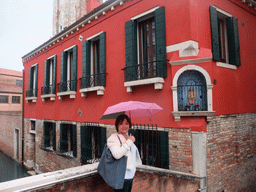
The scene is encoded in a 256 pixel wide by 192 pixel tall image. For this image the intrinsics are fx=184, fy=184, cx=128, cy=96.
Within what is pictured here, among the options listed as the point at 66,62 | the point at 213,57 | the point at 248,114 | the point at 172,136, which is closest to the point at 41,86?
the point at 66,62

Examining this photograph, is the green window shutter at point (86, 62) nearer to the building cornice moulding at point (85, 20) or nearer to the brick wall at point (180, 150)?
the building cornice moulding at point (85, 20)

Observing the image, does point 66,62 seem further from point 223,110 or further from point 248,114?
point 248,114

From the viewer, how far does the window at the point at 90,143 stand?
287 inches

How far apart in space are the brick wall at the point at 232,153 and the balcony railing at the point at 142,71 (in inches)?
82.6

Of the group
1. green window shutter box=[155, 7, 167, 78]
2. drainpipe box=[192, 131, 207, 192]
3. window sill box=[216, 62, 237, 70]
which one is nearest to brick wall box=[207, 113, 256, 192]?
drainpipe box=[192, 131, 207, 192]

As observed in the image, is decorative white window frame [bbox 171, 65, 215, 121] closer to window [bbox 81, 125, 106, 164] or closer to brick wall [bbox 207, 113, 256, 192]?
brick wall [bbox 207, 113, 256, 192]

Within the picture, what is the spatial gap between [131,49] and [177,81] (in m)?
1.89

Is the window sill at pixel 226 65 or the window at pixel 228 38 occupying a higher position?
the window at pixel 228 38

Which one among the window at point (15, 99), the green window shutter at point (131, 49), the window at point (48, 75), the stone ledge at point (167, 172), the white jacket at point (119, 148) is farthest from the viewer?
the window at point (15, 99)

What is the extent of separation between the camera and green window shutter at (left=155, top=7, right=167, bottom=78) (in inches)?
202

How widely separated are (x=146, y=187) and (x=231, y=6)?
594cm

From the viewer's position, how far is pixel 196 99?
187 inches

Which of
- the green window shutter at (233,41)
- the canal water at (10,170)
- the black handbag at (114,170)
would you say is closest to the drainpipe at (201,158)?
the green window shutter at (233,41)

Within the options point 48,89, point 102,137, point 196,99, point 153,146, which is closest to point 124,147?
point 196,99
